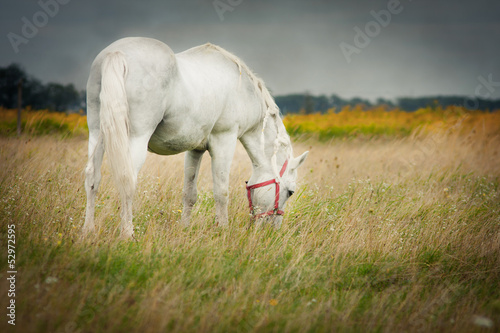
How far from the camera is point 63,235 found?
3111 mm

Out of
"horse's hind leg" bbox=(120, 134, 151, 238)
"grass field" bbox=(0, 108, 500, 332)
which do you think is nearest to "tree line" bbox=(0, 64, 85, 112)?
"grass field" bbox=(0, 108, 500, 332)

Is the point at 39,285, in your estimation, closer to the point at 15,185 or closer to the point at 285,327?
the point at 285,327

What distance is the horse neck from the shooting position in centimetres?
433

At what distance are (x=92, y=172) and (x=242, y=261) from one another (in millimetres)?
1395

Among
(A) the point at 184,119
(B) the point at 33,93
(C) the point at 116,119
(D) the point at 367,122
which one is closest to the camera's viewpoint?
(C) the point at 116,119

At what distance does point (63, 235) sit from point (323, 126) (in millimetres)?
11309

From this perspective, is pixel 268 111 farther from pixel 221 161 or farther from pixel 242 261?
pixel 242 261

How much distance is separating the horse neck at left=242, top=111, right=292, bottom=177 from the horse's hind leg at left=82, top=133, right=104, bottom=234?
1.69 meters

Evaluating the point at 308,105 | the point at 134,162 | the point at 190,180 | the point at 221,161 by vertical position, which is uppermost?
the point at 308,105

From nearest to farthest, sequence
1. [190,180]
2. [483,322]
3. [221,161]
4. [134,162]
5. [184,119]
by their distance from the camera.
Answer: [483,322] → [134,162] → [184,119] → [221,161] → [190,180]

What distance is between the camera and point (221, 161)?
3883 mm

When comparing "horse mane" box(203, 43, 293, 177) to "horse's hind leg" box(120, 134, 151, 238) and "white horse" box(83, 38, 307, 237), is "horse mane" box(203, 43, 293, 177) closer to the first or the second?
"white horse" box(83, 38, 307, 237)

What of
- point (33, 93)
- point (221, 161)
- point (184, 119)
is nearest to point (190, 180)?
point (221, 161)

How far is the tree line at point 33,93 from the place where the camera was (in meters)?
11.4
